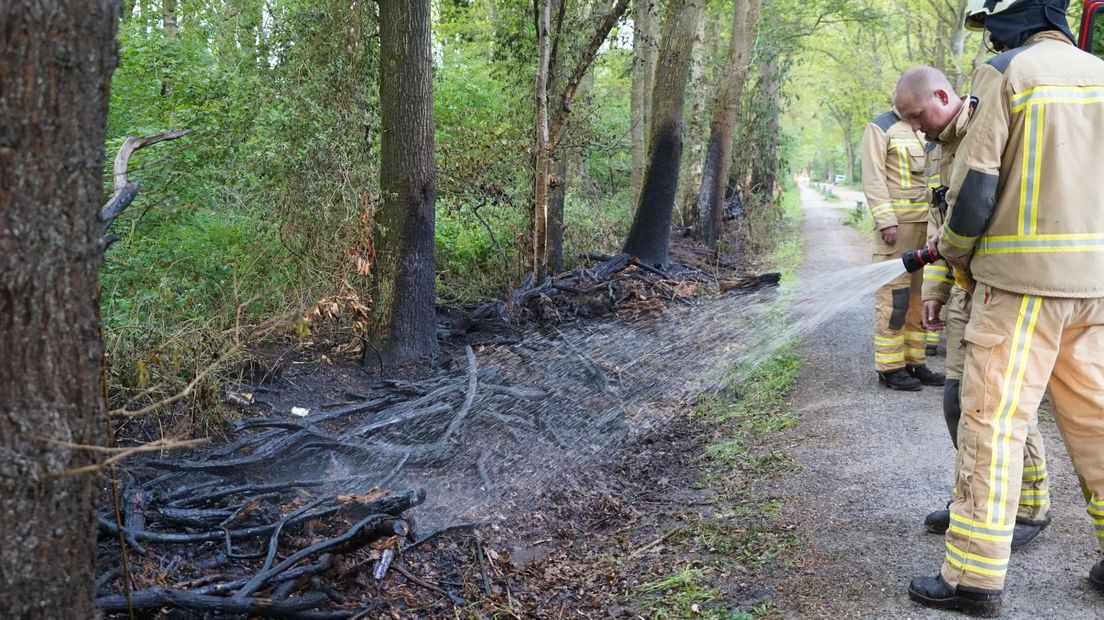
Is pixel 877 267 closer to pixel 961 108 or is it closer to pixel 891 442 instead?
pixel 891 442

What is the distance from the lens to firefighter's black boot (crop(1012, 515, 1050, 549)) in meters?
4.00

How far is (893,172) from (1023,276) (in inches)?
143

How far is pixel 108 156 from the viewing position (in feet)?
25.0

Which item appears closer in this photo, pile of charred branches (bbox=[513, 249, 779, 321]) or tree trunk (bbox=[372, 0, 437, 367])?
tree trunk (bbox=[372, 0, 437, 367])

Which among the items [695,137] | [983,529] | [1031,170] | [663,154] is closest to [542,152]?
[663,154]

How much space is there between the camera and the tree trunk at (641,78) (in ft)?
45.8

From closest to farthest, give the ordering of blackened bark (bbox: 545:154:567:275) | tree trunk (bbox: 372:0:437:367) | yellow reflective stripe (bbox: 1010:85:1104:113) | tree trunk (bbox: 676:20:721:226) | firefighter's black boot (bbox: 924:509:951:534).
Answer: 1. yellow reflective stripe (bbox: 1010:85:1104:113)
2. firefighter's black boot (bbox: 924:509:951:534)
3. tree trunk (bbox: 372:0:437:367)
4. blackened bark (bbox: 545:154:567:275)
5. tree trunk (bbox: 676:20:721:226)

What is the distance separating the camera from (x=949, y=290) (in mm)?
4477

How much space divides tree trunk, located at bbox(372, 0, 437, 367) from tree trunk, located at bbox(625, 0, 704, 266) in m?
4.35

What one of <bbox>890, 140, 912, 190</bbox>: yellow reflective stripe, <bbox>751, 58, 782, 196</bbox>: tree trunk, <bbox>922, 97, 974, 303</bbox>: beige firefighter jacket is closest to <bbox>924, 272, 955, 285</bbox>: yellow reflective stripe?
<bbox>922, 97, 974, 303</bbox>: beige firefighter jacket

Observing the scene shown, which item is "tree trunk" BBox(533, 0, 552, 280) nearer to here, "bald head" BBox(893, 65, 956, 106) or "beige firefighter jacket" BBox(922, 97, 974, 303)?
"beige firefighter jacket" BBox(922, 97, 974, 303)

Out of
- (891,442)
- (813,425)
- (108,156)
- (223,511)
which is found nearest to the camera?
(223,511)

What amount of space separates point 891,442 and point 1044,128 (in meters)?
2.92

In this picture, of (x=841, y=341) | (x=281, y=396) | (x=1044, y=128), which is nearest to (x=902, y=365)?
(x=841, y=341)
